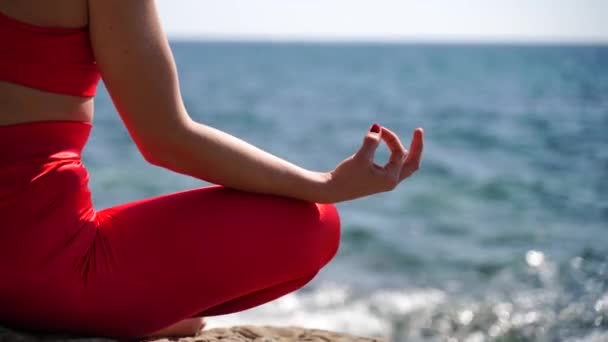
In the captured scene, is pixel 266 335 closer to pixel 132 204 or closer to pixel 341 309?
pixel 132 204

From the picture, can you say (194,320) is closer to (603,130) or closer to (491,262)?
(491,262)

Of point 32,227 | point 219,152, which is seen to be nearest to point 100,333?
point 32,227

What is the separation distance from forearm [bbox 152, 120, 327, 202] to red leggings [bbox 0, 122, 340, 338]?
50 mm

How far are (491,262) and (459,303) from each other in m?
1.43

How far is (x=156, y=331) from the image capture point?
2119mm

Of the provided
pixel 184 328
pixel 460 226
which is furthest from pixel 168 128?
pixel 460 226

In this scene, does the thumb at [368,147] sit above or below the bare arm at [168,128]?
above

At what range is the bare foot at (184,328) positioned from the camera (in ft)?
7.39

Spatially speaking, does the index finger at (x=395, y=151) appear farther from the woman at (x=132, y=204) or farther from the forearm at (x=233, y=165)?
the forearm at (x=233, y=165)

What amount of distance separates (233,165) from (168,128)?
0.61ft

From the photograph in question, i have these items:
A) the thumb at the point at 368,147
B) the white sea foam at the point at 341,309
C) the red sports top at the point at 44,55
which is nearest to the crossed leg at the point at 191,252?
the thumb at the point at 368,147

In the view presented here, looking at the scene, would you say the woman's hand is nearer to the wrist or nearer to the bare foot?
the wrist

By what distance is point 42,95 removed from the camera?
1.81 metres

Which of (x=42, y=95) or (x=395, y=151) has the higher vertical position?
(x=395, y=151)
